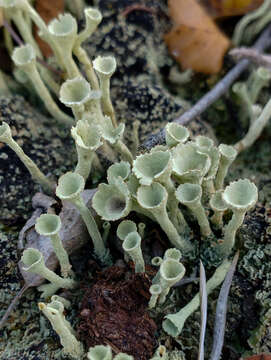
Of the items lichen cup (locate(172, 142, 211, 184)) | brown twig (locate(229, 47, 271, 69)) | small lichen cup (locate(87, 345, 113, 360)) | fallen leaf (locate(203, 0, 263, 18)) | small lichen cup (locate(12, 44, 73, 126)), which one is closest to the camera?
small lichen cup (locate(87, 345, 113, 360))

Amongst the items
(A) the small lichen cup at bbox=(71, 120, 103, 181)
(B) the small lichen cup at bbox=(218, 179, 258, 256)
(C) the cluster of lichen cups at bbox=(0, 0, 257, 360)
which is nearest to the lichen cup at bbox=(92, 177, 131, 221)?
(C) the cluster of lichen cups at bbox=(0, 0, 257, 360)

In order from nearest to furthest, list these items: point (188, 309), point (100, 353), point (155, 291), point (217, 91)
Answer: point (100, 353), point (155, 291), point (188, 309), point (217, 91)

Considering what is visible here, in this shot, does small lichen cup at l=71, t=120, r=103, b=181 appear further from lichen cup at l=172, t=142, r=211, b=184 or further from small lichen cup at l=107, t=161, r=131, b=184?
lichen cup at l=172, t=142, r=211, b=184

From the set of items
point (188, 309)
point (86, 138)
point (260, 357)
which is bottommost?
point (260, 357)

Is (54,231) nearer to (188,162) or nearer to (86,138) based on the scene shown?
(86,138)

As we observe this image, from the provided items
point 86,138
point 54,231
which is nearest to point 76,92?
point 86,138

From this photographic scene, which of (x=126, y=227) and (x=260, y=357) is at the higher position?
(x=126, y=227)
